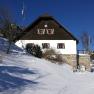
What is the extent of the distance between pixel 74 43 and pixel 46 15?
6.57 m

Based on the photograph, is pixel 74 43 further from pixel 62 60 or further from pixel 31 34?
pixel 31 34

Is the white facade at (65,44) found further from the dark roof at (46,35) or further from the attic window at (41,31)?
the attic window at (41,31)

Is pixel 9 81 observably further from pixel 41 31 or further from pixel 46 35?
pixel 41 31

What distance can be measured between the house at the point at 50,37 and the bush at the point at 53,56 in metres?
1.75

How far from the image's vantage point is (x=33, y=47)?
47.0 m

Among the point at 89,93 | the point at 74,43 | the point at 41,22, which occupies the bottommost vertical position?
the point at 89,93

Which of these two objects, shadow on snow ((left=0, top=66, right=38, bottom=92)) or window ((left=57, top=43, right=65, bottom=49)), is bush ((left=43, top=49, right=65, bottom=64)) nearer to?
window ((left=57, top=43, right=65, bottom=49))

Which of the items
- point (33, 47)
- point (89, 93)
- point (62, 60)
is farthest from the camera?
point (62, 60)

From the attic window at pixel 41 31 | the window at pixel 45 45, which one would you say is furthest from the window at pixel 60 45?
the attic window at pixel 41 31

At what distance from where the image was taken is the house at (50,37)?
2210 inches

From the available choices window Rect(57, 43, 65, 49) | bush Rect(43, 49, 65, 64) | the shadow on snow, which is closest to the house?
window Rect(57, 43, 65, 49)

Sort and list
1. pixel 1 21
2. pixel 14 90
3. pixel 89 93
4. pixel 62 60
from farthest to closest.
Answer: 1. pixel 62 60
2. pixel 1 21
3. pixel 89 93
4. pixel 14 90

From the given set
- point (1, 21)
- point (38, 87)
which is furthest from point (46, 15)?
point (38, 87)

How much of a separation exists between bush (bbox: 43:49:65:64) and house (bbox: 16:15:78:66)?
1748 mm
